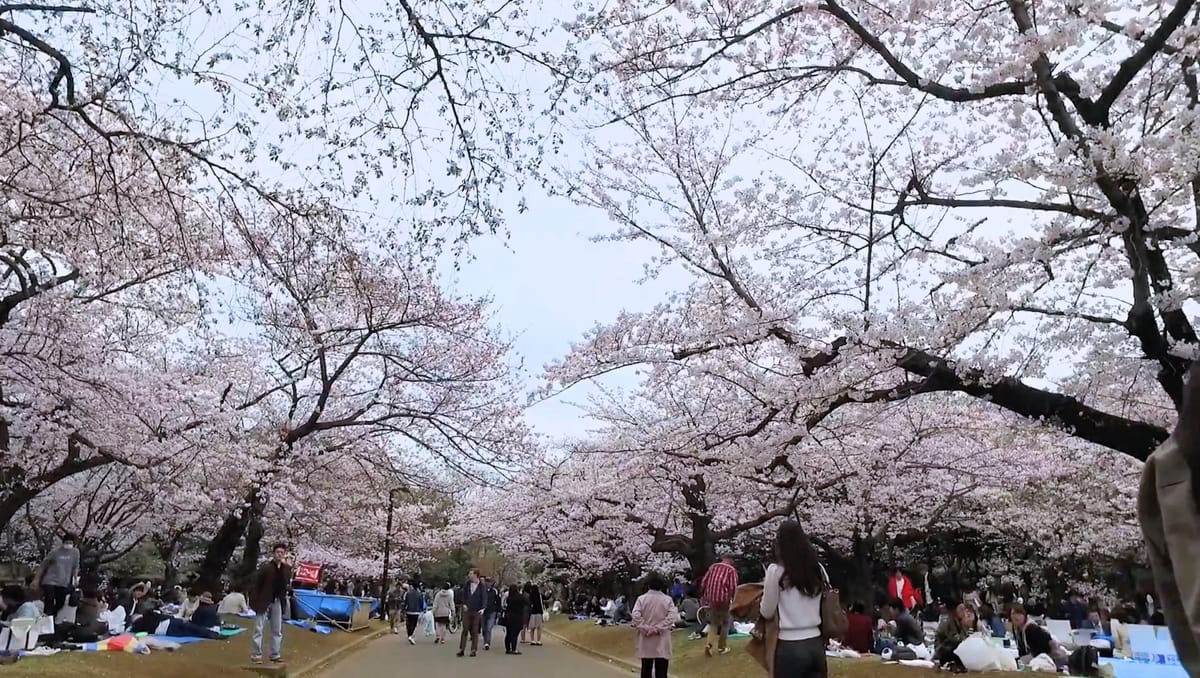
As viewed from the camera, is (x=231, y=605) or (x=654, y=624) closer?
(x=654, y=624)

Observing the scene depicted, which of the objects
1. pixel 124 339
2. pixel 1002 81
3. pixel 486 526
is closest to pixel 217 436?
pixel 124 339

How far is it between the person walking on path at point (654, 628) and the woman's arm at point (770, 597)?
346 centimetres

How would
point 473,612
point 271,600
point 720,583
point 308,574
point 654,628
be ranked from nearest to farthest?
point 654,628
point 720,583
point 271,600
point 473,612
point 308,574

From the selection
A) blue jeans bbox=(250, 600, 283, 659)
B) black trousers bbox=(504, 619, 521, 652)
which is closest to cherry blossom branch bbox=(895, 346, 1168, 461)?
blue jeans bbox=(250, 600, 283, 659)

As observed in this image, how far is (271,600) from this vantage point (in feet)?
35.8

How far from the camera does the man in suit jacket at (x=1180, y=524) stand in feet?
4.16

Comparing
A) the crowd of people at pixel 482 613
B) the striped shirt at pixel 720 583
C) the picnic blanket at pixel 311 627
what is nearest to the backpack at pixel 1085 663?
the striped shirt at pixel 720 583

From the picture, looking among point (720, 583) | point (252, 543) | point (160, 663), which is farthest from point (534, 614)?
point (160, 663)

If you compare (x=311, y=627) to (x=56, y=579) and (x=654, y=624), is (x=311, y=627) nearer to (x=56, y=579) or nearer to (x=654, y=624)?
(x=56, y=579)

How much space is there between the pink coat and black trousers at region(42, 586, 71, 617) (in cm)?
897

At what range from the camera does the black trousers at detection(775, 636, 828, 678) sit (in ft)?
16.2

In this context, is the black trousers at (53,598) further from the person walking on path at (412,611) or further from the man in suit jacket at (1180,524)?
the man in suit jacket at (1180,524)

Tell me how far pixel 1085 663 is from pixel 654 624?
14.7 ft

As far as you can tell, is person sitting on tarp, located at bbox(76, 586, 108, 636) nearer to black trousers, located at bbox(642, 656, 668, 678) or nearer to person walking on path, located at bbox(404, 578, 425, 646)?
black trousers, located at bbox(642, 656, 668, 678)
